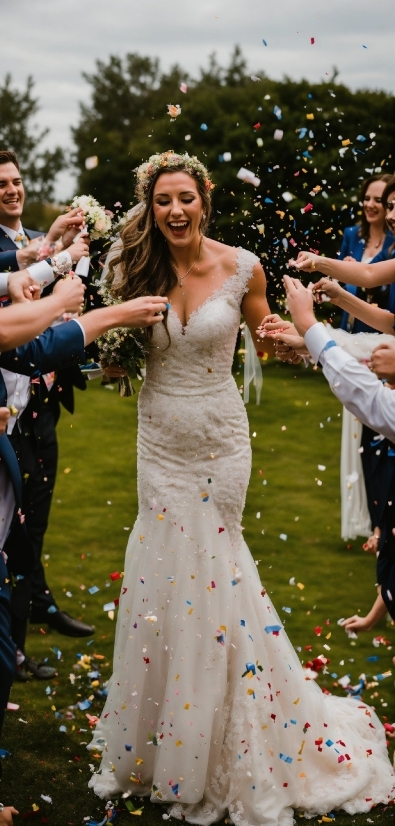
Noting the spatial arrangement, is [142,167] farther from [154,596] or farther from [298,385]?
[298,385]

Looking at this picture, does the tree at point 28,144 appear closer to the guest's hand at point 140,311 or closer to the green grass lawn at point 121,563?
the green grass lawn at point 121,563

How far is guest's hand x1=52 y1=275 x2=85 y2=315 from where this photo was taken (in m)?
3.74

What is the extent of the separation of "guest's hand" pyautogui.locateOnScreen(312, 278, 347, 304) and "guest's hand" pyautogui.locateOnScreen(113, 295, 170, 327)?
0.86m

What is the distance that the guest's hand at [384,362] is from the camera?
350 centimetres

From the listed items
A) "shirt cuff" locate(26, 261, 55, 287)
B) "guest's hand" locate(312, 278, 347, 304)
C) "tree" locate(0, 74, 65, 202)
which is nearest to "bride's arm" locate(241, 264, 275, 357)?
"guest's hand" locate(312, 278, 347, 304)

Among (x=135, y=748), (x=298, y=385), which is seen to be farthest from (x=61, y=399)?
(x=298, y=385)

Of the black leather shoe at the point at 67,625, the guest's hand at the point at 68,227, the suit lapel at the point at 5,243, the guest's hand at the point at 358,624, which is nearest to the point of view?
the guest's hand at the point at 68,227

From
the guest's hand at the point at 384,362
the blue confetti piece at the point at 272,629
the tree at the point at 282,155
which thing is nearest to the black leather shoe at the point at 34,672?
the blue confetti piece at the point at 272,629

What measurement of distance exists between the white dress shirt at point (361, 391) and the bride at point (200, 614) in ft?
3.06

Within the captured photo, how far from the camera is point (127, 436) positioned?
1262cm

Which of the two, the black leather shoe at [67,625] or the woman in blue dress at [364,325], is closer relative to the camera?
the black leather shoe at [67,625]

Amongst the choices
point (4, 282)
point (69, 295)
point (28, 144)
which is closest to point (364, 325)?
point (4, 282)

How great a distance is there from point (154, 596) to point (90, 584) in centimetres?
310

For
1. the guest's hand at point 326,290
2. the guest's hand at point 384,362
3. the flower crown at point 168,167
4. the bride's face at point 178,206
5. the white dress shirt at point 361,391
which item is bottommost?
the white dress shirt at point 361,391
